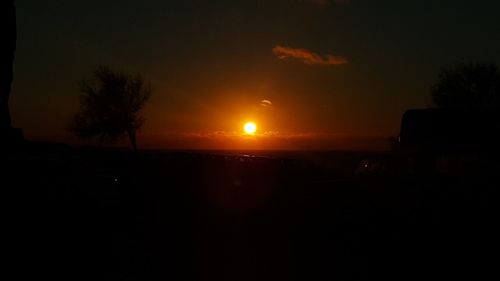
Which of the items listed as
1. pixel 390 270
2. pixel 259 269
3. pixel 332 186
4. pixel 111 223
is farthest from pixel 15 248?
pixel 332 186

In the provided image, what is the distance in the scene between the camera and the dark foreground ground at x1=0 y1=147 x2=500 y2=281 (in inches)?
355

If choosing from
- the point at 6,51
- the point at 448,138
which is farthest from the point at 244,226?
the point at 6,51

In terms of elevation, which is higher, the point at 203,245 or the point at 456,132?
the point at 456,132

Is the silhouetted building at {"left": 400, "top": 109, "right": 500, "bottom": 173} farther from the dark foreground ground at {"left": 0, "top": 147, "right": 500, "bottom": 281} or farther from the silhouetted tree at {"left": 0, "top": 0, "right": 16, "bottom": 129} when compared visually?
the silhouetted tree at {"left": 0, "top": 0, "right": 16, "bottom": 129}

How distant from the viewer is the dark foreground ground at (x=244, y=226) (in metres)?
9.02

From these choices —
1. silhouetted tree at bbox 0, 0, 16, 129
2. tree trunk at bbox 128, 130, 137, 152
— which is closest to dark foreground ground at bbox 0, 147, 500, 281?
silhouetted tree at bbox 0, 0, 16, 129

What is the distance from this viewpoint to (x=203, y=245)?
10.9 meters

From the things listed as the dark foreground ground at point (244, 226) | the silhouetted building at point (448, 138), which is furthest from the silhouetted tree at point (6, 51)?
the silhouetted building at point (448, 138)

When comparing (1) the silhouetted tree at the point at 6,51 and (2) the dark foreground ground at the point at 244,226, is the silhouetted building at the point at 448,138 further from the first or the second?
(1) the silhouetted tree at the point at 6,51

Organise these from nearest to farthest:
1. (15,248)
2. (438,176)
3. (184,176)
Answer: (15,248)
(438,176)
(184,176)

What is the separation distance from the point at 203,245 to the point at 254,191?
27.6 ft

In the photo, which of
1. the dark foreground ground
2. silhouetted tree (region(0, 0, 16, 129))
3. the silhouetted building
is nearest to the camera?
the dark foreground ground

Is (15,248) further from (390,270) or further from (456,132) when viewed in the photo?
(456,132)

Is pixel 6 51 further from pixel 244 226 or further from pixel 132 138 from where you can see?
pixel 132 138
